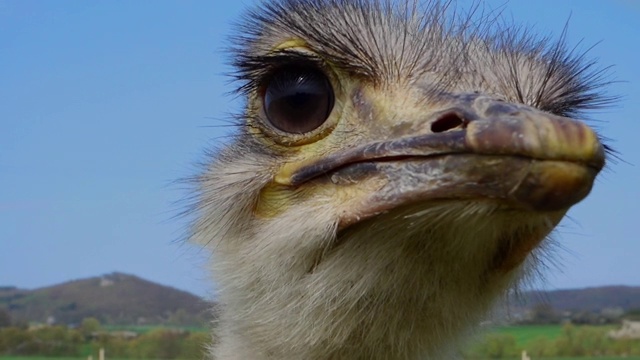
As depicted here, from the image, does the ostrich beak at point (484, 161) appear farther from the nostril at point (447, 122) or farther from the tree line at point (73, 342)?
the tree line at point (73, 342)

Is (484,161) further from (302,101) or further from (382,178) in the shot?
(302,101)

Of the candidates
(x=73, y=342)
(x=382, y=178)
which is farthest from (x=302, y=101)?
(x=73, y=342)

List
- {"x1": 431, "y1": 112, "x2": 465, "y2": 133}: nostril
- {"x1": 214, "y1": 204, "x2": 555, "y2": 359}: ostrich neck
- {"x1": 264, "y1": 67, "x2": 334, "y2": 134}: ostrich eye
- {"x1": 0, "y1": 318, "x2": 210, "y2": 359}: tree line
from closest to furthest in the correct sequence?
1. {"x1": 431, "y1": 112, "x2": 465, "y2": 133}: nostril
2. {"x1": 214, "y1": 204, "x2": 555, "y2": 359}: ostrich neck
3. {"x1": 264, "y1": 67, "x2": 334, "y2": 134}: ostrich eye
4. {"x1": 0, "y1": 318, "x2": 210, "y2": 359}: tree line

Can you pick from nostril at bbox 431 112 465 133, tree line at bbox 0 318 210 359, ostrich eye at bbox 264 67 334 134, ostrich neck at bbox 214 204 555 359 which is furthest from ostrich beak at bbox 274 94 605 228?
tree line at bbox 0 318 210 359

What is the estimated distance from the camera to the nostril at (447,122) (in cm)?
186

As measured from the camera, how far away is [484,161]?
173 centimetres

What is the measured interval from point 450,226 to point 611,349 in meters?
13.1

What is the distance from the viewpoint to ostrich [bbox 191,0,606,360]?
1774mm

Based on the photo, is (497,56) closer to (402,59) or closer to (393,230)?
(402,59)

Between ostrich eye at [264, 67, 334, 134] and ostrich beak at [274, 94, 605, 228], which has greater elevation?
ostrich eye at [264, 67, 334, 134]

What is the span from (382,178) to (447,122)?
21cm

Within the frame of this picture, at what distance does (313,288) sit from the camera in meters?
2.25

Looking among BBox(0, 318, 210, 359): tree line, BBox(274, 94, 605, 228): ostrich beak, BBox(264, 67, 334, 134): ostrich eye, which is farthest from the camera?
BBox(0, 318, 210, 359): tree line

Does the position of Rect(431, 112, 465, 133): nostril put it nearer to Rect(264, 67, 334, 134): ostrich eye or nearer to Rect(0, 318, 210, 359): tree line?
Rect(264, 67, 334, 134): ostrich eye
